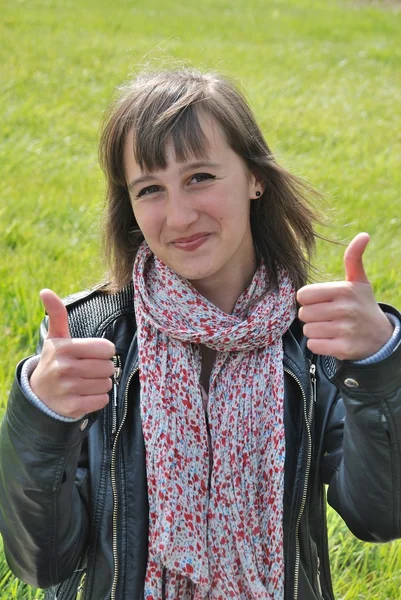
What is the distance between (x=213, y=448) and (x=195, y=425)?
7cm

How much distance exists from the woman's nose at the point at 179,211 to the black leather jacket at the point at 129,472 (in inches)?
10.9

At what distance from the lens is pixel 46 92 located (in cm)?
756

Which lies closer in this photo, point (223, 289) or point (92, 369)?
point (92, 369)

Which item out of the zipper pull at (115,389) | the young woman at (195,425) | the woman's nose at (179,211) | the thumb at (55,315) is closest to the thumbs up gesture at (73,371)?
the thumb at (55,315)

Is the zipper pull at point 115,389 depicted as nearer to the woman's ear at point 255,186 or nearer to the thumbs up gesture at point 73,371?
the thumbs up gesture at point 73,371

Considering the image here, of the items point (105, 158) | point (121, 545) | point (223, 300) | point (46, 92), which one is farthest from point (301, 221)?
point (46, 92)

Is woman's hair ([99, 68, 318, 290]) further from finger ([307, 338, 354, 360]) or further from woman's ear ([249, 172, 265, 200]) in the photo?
finger ([307, 338, 354, 360])

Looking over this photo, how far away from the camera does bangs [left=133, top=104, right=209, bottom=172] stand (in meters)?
2.11

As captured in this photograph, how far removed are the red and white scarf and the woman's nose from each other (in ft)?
0.57

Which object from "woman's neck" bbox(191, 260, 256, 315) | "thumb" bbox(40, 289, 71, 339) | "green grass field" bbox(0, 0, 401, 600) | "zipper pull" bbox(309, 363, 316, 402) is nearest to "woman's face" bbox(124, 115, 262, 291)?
"woman's neck" bbox(191, 260, 256, 315)

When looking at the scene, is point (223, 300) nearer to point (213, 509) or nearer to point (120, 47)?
point (213, 509)

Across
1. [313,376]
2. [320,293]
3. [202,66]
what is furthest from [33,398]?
[202,66]

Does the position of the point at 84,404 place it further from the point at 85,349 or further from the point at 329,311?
A: the point at 329,311

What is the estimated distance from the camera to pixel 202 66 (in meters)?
2.85
